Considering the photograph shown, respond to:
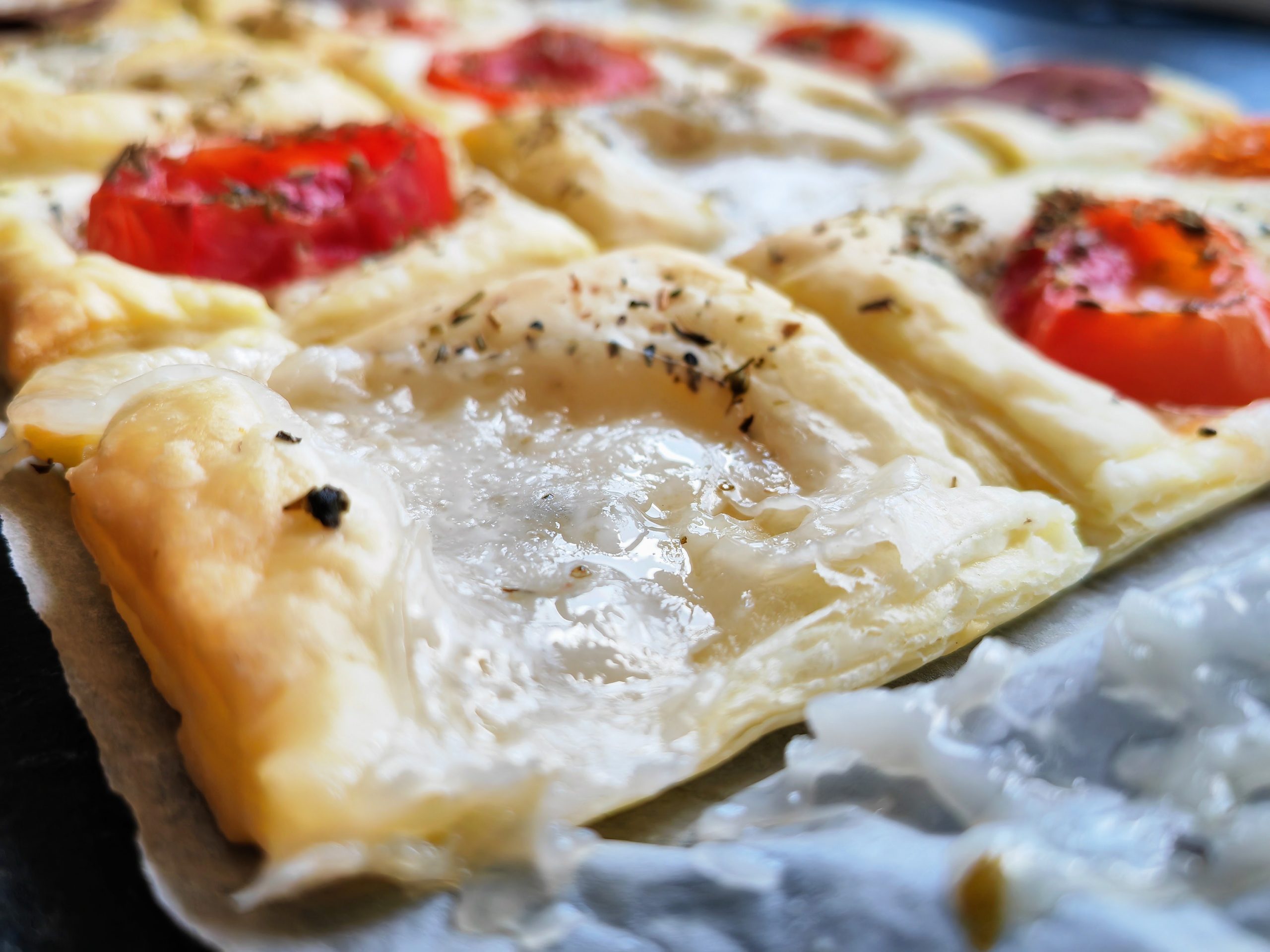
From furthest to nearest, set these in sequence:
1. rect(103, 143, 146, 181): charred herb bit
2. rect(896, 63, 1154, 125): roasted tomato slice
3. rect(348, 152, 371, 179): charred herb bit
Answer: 1. rect(896, 63, 1154, 125): roasted tomato slice
2. rect(348, 152, 371, 179): charred herb bit
3. rect(103, 143, 146, 181): charred herb bit

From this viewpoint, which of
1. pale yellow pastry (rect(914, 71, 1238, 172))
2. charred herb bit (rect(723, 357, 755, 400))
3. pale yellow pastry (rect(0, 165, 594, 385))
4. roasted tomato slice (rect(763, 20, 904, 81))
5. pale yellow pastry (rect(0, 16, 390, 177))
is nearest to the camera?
charred herb bit (rect(723, 357, 755, 400))

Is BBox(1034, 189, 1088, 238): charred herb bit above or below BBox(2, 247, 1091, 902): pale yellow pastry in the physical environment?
above

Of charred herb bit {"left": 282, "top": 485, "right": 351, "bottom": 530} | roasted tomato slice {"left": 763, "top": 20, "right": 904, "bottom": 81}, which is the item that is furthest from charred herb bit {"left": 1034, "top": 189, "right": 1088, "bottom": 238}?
roasted tomato slice {"left": 763, "top": 20, "right": 904, "bottom": 81}

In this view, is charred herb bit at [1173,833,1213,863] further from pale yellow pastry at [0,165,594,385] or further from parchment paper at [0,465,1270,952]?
pale yellow pastry at [0,165,594,385]

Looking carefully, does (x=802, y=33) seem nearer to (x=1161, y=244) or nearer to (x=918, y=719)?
(x=1161, y=244)

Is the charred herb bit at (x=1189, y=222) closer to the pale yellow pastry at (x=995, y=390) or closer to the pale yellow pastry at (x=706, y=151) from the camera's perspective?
the pale yellow pastry at (x=995, y=390)

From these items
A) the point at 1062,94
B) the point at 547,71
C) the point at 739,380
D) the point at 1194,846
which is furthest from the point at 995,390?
the point at 1062,94
